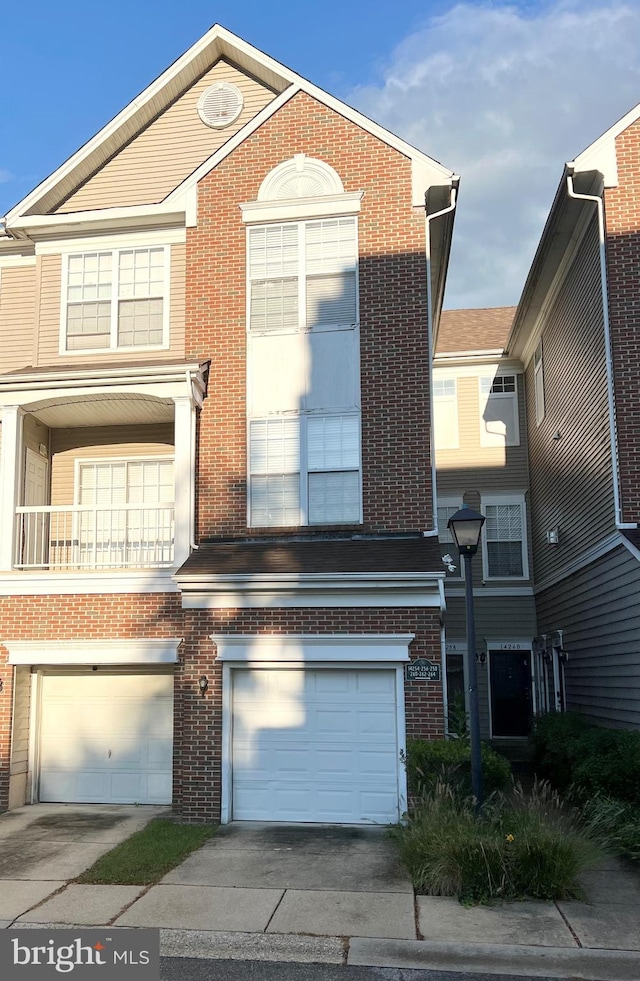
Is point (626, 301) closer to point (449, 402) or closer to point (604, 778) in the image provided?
point (604, 778)

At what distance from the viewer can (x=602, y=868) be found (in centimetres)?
872

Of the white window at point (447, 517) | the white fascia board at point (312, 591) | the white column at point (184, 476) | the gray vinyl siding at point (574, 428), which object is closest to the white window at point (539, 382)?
the gray vinyl siding at point (574, 428)

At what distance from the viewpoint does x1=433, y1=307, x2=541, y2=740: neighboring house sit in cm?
1967

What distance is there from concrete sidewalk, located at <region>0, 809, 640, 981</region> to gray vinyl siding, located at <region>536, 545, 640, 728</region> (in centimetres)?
342

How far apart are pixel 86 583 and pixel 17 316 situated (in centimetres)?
516

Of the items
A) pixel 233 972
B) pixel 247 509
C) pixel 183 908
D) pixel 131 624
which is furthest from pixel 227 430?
pixel 233 972

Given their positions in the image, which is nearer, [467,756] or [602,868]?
[602,868]

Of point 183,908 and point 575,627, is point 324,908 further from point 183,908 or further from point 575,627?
point 575,627

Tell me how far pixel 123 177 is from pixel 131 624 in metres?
8.26

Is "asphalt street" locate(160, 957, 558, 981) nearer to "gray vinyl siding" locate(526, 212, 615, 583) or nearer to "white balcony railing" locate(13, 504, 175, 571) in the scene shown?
"white balcony railing" locate(13, 504, 175, 571)

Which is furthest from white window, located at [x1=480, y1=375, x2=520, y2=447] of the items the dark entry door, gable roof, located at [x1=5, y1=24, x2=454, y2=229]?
gable roof, located at [x1=5, y1=24, x2=454, y2=229]

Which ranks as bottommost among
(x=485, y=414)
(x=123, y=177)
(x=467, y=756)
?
(x=467, y=756)

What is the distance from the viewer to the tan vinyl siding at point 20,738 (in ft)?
39.3

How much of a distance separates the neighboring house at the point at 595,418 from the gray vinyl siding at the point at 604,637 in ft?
0.09
